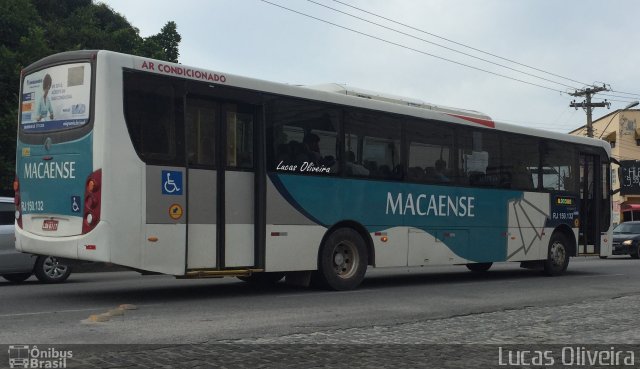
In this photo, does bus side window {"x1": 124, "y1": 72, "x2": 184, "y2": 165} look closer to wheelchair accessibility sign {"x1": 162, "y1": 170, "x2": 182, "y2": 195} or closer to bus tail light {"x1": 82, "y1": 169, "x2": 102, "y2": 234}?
wheelchair accessibility sign {"x1": 162, "y1": 170, "x2": 182, "y2": 195}

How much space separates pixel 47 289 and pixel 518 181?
384 inches

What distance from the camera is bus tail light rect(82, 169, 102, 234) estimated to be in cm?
946

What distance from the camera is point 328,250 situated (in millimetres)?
12094

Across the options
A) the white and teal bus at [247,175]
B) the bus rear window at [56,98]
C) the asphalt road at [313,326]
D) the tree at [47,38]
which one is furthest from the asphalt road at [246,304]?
the tree at [47,38]

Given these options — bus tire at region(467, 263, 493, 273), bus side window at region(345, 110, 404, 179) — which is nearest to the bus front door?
bus side window at region(345, 110, 404, 179)

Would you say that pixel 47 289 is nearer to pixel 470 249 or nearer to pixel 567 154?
pixel 470 249

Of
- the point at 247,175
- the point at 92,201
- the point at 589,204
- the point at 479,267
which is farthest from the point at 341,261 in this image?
the point at 589,204

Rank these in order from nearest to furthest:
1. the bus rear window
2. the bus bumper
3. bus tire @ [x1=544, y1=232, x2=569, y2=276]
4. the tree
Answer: the bus bumper, the bus rear window, bus tire @ [x1=544, y1=232, x2=569, y2=276], the tree

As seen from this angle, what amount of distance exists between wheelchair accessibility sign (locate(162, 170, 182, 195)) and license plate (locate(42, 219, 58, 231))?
5.01 ft

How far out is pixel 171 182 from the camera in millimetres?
10055

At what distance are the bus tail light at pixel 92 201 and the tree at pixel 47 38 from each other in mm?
14137

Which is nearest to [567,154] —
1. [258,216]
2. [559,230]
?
[559,230]

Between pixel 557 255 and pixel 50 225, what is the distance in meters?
11.8

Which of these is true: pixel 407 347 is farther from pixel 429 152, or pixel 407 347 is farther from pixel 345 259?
pixel 429 152
